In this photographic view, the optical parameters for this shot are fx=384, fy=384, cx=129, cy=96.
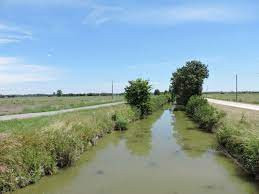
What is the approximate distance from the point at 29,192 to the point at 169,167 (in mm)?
6147

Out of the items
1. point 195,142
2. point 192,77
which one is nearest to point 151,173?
point 195,142

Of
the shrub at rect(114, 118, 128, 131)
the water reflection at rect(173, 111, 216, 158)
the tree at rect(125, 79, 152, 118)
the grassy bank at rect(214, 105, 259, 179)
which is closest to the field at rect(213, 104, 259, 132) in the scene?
the grassy bank at rect(214, 105, 259, 179)

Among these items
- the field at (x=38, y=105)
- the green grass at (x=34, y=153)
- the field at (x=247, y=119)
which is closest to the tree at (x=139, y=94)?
the field at (x=38, y=105)

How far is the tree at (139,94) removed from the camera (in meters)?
44.7

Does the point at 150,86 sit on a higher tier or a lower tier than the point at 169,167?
higher

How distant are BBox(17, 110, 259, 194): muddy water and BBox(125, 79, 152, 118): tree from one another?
22225mm

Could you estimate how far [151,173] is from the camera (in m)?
14.6

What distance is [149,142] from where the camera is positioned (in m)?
23.9

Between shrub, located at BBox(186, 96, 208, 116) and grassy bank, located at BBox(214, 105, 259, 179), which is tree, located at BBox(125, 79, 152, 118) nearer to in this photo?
shrub, located at BBox(186, 96, 208, 116)

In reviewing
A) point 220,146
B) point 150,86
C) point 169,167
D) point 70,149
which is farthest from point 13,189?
point 150,86

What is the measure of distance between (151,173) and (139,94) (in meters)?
30.9

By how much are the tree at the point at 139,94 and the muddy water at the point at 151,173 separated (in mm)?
22225

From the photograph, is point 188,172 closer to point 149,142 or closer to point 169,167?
point 169,167

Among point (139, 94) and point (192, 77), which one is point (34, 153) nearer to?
point (139, 94)
